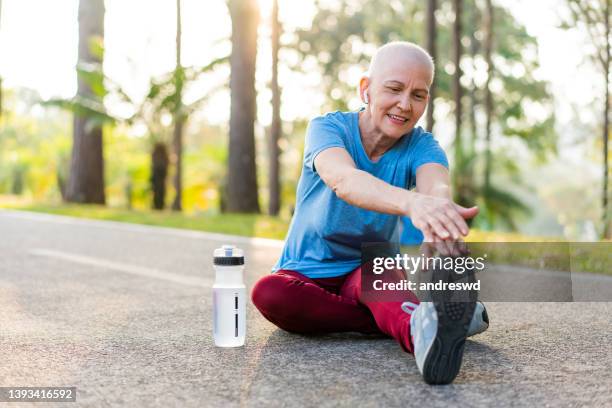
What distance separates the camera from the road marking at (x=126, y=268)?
581cm

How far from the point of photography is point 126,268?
6.51 meters

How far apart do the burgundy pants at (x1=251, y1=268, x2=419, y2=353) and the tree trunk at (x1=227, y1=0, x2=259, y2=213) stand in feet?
38.2

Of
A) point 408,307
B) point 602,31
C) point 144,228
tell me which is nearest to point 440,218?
point 408,307

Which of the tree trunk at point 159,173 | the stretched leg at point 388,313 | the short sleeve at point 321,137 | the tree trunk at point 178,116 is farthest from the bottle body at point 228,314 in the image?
the tree trunk at point 159,173

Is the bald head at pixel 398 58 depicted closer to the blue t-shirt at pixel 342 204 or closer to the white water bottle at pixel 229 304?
the blue t-shirt at pixel 342 204

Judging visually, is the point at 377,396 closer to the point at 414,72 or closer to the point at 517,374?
the point at 517,374

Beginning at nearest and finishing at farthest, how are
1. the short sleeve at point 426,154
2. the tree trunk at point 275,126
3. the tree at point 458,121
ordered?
the short sleeve at point 426,154 < the tree at point 458,121 < the tree trunk at point 275,126

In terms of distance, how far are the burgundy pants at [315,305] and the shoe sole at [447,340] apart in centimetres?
67

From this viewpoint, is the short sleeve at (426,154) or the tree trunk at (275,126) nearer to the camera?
the short sleeve at (426,154)

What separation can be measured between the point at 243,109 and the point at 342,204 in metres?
11.8

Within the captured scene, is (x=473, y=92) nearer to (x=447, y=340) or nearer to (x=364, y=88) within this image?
(x=364, y=88)

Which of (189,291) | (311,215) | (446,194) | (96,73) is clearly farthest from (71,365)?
(96,73)

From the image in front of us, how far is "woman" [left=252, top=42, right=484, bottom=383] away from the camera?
3285mm

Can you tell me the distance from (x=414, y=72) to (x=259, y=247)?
5.17 meters
